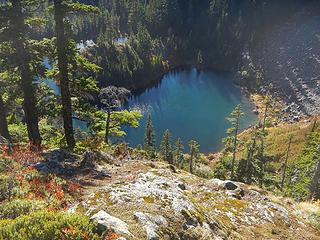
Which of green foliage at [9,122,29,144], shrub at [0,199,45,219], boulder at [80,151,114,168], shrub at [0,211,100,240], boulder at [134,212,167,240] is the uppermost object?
shrub at [0,211,100,240]

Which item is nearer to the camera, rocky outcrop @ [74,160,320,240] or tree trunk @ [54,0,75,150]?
rocky outcrop @ [74,160,320,240]

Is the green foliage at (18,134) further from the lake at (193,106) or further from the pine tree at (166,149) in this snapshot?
the lake at (193,106)

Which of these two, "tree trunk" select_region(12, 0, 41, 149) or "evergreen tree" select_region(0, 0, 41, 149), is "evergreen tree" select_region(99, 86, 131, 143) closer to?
"tree trunk" select_region(12, 0, 41, 149)

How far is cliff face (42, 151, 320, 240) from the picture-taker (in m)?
8.97

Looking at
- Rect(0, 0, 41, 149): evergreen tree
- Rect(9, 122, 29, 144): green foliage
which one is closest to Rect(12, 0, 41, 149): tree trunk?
Rect(0, 0, 41, 149): evergreen tree

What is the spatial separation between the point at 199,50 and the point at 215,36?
12.3m

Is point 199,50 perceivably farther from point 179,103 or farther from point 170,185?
point 170,185

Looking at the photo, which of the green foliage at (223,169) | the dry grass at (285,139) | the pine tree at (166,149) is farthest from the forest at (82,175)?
the dry grass at (285,139)

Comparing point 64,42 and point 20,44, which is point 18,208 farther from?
point 64,42

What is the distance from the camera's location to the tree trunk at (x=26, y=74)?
16828 mm

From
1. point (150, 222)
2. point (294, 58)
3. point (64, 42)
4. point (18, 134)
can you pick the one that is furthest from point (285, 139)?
point (150, 222)

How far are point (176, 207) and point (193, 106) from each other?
94507mm

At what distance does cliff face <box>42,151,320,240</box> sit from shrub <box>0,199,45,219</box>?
1.16 m

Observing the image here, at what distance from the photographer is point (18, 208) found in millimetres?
8359
